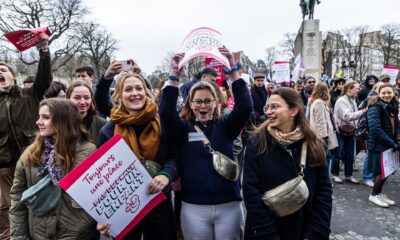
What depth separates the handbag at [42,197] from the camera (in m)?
1.76

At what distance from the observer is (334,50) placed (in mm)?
53750

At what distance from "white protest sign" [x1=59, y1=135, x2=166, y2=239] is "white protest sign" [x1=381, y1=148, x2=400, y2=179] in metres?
3.56

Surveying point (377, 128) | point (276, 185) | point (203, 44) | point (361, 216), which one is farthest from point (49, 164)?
point (377, 128)

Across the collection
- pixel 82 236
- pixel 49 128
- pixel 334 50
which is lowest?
pixel 82 236

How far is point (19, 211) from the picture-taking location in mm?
1889

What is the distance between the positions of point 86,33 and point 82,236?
29830 mm

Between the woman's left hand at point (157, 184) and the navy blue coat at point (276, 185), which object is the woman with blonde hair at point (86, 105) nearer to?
the woman's left hand at point (157, 184)

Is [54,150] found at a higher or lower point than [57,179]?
higher

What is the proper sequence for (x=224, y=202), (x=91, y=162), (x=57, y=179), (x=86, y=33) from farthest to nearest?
(x=86, y=33) → (x=224, y=202) → (x=57, y=179) → (x=91, y=162)

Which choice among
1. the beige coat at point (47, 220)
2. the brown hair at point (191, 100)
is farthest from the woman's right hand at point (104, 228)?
the brown hair at point (191, 100)

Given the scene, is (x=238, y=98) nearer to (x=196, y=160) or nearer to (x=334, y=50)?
(x=196, y=160)

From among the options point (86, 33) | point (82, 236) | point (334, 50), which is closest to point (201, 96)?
point (82, 236)

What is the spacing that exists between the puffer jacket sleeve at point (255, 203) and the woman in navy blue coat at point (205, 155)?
0.22 meters

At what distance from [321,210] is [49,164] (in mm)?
1817
